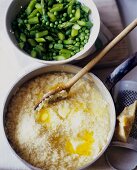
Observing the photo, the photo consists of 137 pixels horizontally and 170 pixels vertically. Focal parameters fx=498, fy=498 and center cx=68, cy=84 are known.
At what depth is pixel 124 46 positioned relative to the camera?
1506 mm

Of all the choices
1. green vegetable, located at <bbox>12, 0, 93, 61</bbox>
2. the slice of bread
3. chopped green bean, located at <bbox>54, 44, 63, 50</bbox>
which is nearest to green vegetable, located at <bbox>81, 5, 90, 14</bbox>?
green vegetable, located at <bbox>12, 0, 93, 61</bbox>

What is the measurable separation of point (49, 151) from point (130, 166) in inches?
9.5

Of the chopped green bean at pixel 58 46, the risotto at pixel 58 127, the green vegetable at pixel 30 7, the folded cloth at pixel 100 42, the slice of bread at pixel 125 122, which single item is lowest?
the slice of bread at pixel 125 122

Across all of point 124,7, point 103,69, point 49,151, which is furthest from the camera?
point 124,7

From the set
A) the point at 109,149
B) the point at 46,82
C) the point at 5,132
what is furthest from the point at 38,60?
the point at 109,149

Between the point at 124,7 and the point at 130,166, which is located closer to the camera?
the point at 130,166

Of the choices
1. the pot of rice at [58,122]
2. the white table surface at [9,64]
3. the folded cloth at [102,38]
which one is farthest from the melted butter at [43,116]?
the folded cloth at [102,38]

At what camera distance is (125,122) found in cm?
135

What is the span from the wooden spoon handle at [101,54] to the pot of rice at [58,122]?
41mm

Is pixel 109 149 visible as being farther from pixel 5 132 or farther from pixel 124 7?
pixel 124 7

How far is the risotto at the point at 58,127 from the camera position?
133cm

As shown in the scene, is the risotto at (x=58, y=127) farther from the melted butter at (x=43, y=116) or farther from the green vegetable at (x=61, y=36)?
the green vegetable at (x=61, y=36)

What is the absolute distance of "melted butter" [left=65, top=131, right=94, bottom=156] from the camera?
1332mm

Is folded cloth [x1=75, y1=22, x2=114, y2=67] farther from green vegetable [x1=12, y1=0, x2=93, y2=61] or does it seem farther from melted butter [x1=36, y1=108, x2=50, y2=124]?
melted butter [x1=36, y1=108, x2=50, y2=124]
